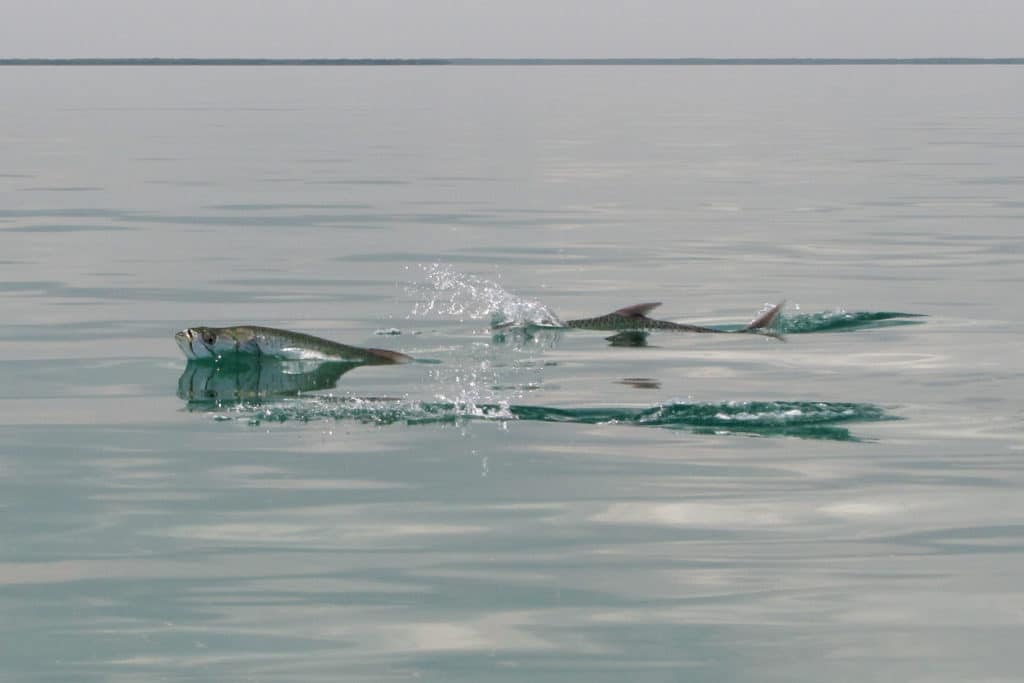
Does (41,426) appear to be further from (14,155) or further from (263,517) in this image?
(14,155)

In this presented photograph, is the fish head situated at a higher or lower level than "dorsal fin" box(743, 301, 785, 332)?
lower

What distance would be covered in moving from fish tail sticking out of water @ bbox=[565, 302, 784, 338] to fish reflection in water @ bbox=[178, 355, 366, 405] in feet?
11.4

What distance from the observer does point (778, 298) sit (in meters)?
26.4

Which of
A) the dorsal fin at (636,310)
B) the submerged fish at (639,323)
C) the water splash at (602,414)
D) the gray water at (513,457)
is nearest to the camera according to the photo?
the gray water at (513,457)

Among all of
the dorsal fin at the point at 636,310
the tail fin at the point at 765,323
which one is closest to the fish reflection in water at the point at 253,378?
the dorsal fin at the point at 636,310

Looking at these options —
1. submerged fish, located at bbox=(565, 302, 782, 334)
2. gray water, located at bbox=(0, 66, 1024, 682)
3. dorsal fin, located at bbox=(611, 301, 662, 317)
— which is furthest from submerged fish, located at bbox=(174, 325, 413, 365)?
submerged fish, located at bbox=(565, 302, 782, 334)

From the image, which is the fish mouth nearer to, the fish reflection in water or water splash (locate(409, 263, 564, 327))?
the fish reflection in water

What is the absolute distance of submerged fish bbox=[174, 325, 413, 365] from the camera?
19.5 metres

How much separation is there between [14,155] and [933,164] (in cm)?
2758

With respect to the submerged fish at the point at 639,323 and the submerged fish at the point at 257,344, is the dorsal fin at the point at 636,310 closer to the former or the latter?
the submerged fish at the point at 639,323

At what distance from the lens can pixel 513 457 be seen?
15.0m

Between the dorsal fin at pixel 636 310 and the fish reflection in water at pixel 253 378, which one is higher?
the dorsal fin at pixel 636 310

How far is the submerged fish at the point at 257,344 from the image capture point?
64.1 ft

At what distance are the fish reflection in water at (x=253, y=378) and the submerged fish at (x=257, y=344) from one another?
0.24 feet
